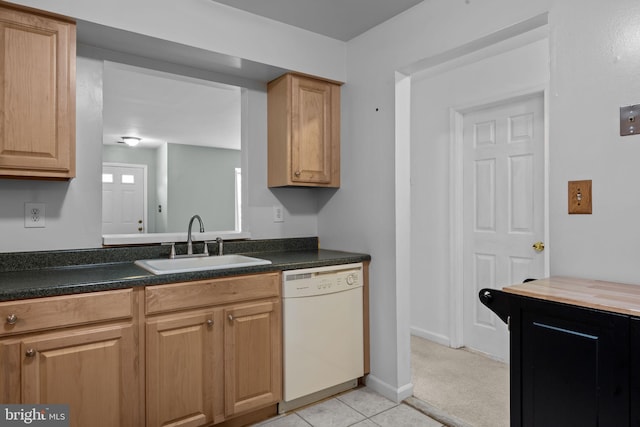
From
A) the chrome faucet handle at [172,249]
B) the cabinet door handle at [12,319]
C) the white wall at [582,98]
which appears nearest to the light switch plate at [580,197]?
the white wall at [582,98]

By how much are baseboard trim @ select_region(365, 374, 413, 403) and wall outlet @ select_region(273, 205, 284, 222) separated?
1.28 m

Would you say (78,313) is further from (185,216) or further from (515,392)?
(185,216)

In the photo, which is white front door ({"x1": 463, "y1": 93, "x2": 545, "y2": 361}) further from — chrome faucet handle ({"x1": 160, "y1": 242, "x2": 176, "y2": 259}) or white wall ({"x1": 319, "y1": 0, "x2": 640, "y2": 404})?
chrome faucet handle ({"x1": 160, "y1": 242, "x2": 176, "y2": 259})

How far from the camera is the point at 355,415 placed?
2254mm

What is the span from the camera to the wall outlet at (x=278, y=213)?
2926 mm

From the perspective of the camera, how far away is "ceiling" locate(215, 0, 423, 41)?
90.0 inches

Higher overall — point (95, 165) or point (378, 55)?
point (378, 55)

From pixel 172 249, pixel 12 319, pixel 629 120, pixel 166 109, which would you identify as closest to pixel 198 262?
pixel 172 249

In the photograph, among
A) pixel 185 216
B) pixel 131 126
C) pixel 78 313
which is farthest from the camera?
pixel 185 216

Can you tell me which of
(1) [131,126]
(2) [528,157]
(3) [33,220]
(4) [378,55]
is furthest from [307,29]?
(1) [131,126]

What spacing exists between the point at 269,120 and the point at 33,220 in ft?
5.11

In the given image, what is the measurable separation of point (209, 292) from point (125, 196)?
4.53m

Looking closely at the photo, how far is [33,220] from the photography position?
2.04 meters

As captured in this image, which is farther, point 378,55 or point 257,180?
point 257,180
